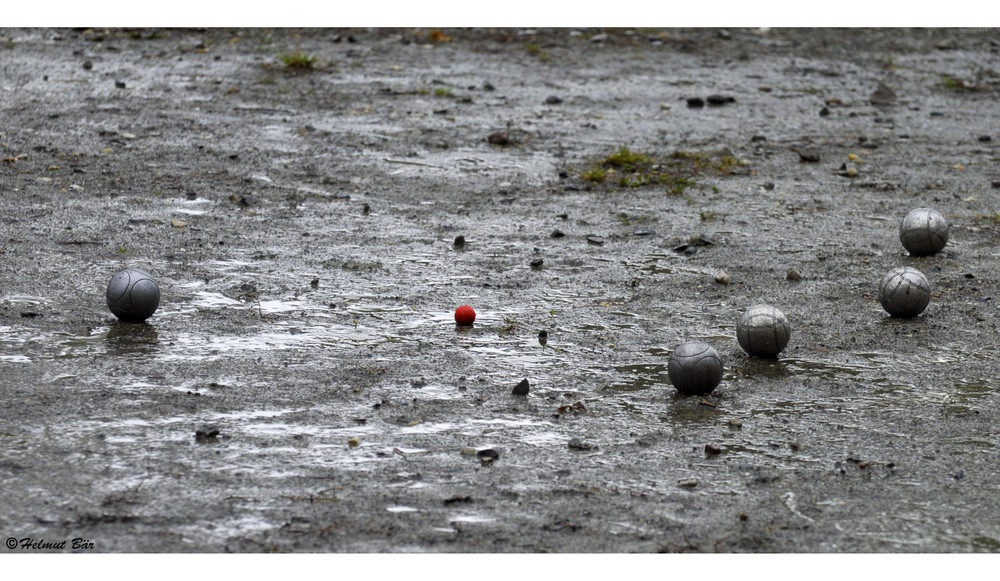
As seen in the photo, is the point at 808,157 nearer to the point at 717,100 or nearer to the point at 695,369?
the point at 717,100

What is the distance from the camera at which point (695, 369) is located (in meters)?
5.52

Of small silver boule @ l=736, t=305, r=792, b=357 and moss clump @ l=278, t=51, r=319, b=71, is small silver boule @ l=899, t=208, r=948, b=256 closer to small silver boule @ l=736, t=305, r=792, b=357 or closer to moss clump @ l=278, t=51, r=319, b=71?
small silver boule @ l=736, t=305, r=792, b=357

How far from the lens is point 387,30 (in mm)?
15508

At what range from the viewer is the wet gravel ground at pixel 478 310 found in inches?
174

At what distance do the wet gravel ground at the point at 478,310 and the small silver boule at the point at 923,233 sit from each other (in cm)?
16

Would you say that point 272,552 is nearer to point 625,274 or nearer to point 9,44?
point 625,274

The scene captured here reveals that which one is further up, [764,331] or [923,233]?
[923,233]

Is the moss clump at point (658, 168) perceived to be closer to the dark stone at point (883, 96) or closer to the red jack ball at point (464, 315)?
the dark stone at point (883, 96)

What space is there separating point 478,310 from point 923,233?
342 cm

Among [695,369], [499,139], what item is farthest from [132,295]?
[499,139]

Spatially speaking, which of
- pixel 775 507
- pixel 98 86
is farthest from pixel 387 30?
pixel 775 507

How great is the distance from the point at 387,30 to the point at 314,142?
535 cm

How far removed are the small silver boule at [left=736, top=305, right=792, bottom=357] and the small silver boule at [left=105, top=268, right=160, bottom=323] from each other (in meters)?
3.40

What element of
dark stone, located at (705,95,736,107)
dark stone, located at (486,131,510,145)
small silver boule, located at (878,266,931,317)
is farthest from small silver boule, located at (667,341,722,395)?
dark stone, located at (705,95,736,107)
